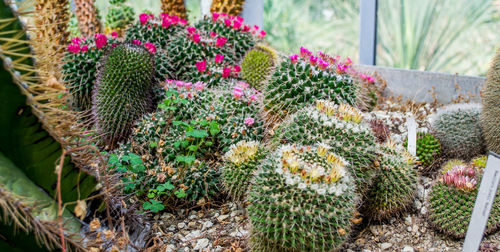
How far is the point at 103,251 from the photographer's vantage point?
60.8 inches

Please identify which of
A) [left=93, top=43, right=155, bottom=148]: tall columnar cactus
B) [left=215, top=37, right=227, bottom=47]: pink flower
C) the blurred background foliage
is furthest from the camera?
the blurred background foliage

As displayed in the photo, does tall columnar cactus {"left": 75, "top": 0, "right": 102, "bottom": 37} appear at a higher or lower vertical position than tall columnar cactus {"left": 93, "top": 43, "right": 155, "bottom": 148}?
higher

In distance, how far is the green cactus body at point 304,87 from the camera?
256cm

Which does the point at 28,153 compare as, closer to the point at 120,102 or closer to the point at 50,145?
the point at 50,145

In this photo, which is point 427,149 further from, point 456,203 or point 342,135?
point 342,135

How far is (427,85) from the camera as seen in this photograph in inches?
159

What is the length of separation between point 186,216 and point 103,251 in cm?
97

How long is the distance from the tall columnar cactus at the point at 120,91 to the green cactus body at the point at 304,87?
3.50ft

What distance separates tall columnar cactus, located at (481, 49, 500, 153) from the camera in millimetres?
2562

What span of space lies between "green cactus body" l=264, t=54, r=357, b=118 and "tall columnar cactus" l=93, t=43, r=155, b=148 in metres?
1.07

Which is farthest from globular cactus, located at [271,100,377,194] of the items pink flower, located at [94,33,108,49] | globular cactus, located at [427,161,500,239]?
pink flower, located at [94,33,108,49]

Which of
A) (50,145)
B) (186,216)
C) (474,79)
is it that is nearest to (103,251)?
(50,145)

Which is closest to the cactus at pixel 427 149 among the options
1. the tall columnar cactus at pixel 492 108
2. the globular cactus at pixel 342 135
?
the tall columnar cactus at pixel 492 108

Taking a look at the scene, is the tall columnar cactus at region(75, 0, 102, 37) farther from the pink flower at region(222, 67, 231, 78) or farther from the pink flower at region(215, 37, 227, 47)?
the pink flower at region(222, 67, 231, 78)
